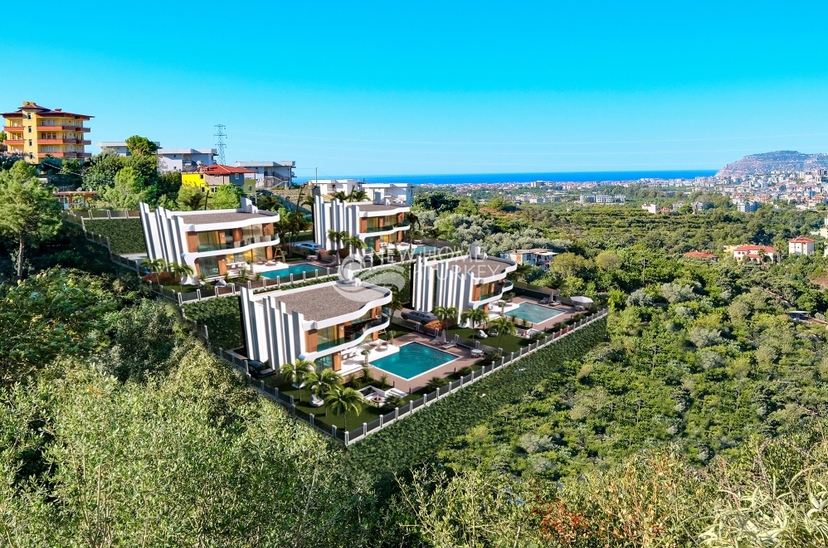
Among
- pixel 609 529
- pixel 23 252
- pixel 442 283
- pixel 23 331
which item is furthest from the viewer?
pixel 442 283

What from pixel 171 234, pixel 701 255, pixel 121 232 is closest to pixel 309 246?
pixel 171 234

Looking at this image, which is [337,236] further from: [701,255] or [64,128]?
[701,255]

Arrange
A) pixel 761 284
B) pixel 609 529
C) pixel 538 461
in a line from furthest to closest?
pixel 761 284 → pixel 538 461 → pixel 609 529

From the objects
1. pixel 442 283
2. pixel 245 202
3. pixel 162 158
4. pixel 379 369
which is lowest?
pixel 379 369

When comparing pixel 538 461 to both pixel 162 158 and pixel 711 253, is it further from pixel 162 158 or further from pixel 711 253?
pixel 711 253

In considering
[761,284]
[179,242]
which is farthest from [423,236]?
[761,284]

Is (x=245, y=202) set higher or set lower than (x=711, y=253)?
higher

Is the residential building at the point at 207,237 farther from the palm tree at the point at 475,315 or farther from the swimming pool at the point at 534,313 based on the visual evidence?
the swimming pool at the point at 534,313
